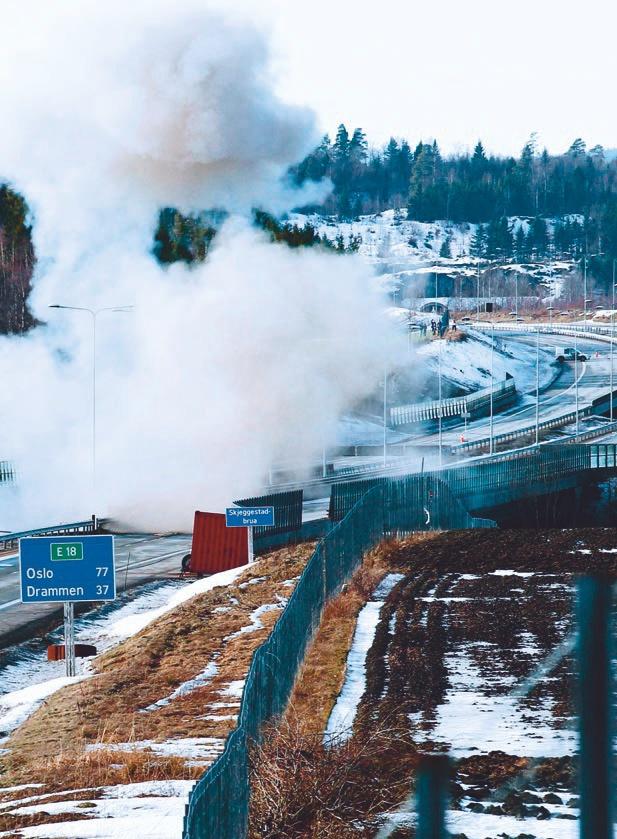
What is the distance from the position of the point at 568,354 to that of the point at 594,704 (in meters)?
151

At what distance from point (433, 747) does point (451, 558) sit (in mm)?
18826

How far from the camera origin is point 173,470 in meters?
57.7

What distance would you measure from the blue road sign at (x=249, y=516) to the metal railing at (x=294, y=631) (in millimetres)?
2774

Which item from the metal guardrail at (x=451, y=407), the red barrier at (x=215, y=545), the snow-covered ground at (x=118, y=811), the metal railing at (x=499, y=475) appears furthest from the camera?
the metal guardrail at (x=451, y=407)

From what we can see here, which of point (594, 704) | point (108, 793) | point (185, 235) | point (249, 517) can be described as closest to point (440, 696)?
point (108, 793)

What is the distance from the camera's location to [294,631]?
57.5 ft

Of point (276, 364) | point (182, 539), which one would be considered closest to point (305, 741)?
point (182, 539)

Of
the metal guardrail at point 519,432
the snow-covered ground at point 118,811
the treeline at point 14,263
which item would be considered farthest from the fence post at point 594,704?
the metal guardrail at point 519,432

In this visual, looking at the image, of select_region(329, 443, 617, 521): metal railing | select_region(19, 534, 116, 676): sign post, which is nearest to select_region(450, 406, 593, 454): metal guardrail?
select_region(329, 443, 617, 521): metal railing

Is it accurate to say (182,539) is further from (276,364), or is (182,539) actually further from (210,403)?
(276,364)

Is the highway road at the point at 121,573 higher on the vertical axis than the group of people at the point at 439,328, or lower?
lower

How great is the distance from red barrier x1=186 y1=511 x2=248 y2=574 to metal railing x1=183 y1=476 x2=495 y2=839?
5.88m

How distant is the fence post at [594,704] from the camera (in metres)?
3.87

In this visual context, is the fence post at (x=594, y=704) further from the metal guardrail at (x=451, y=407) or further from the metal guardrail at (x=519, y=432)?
the metal guardrail at (x=451, y=407)
